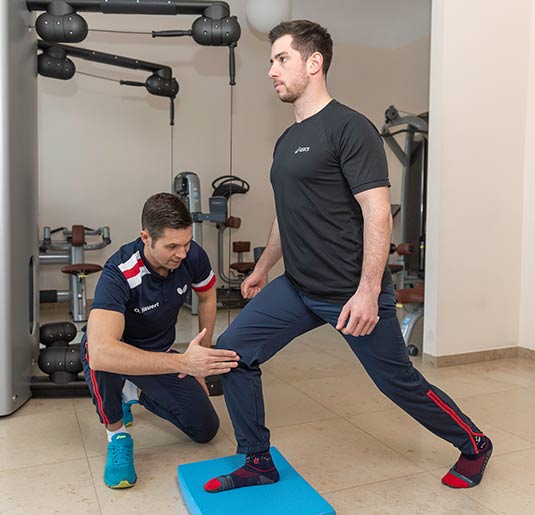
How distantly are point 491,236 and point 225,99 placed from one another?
3.24 metres

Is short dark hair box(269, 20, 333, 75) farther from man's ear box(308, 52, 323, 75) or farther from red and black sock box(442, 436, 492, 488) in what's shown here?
red and black sock box(442, 436, 492, 488)

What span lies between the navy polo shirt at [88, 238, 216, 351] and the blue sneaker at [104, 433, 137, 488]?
0.34 metres

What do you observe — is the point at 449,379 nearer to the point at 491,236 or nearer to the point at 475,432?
the point at 491,236

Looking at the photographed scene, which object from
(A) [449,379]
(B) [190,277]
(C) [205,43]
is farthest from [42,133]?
(A) [449,379]

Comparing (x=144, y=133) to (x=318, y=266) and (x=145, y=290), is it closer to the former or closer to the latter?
(x=145, y=290)

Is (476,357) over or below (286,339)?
below

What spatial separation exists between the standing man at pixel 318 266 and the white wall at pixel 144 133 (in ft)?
11.2

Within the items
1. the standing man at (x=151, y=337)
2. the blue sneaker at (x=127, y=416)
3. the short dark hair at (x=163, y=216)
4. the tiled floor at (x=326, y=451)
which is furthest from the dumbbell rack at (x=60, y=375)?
the short dark hair at (x=163, y=216)

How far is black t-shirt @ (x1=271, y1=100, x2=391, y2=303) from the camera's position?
1.66 meters

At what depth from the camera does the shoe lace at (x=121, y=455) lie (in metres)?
1.91

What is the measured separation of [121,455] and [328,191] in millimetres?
1111

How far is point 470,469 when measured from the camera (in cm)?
188

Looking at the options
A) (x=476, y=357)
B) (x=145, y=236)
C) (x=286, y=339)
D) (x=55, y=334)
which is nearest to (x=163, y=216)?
(x=145, y=236)

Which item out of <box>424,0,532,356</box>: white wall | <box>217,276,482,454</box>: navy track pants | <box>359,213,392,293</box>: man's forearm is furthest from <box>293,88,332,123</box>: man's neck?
<box>424,0,532,356</box>: white wall
